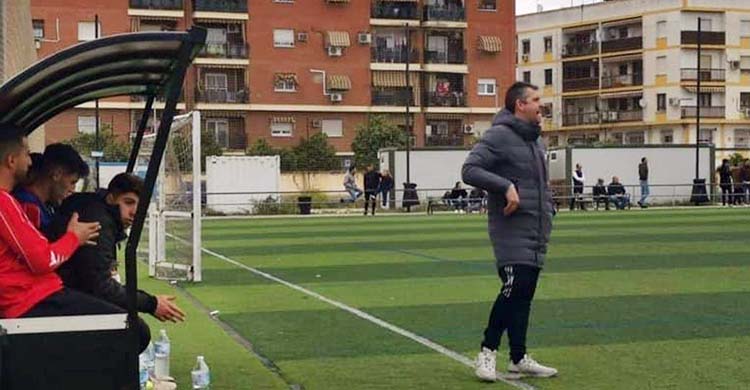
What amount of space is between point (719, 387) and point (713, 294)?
19.6ft

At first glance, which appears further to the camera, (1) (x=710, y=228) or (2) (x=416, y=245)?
(1) (x=710, y=228)

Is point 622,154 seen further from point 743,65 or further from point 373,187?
point 743,65

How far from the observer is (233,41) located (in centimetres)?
6775

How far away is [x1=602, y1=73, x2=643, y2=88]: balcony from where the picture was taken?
3371 inches

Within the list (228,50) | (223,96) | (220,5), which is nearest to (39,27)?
(220,5)

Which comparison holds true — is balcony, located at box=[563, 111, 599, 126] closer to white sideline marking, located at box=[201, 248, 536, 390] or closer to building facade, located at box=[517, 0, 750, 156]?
building facade, located at box=[517, 0, 750, 156]

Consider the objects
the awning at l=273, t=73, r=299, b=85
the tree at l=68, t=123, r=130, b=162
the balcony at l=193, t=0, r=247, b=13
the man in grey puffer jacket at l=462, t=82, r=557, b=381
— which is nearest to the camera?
the man in grey puffer jacket at l=462, t=82, r=557, b=381

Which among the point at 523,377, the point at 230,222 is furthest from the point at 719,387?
the point at 230,222

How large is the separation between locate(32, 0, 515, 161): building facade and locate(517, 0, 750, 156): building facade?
15.5 m

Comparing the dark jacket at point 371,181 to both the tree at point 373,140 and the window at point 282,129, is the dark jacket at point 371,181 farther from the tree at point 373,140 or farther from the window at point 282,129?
the window at point 282,129

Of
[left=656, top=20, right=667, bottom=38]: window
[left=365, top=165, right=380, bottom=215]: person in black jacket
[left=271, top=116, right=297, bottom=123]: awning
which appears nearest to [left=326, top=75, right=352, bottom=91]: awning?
[left=271, top=116, right=297, bottom=123]: awning

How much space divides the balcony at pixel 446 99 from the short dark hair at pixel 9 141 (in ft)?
217

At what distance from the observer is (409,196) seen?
47031 mm

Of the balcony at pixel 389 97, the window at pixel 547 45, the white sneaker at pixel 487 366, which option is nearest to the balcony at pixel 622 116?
the window at pixel 547 45
